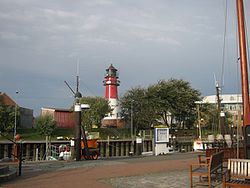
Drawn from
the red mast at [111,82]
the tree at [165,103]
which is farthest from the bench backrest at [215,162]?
the red mast at [111,82]

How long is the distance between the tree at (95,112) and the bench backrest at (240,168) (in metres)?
52.9

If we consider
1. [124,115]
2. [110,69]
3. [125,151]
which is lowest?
[125,151]

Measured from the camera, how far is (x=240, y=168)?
8.44 m

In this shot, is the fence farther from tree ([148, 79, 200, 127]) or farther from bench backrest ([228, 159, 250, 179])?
bench backrest ([228, 159, 250, 179])

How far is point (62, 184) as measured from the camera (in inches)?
392

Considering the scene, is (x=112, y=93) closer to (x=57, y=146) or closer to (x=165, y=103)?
(x=165, y=103)

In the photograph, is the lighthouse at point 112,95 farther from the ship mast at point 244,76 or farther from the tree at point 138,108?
the ship mast at point 244,76

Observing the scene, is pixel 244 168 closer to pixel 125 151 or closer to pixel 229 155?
pixel 229 155

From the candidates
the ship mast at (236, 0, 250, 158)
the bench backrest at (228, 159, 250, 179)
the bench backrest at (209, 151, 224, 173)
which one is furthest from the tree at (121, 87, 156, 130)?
the bench backrest at (228, 159, 250, 179)

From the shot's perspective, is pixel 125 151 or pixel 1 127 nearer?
pixel 125 151

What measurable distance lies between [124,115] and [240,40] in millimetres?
52723

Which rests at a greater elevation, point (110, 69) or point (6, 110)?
point (110, 69)

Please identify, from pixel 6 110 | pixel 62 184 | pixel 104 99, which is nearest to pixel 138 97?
pixel 104 99

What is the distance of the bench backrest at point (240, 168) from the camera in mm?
8242
